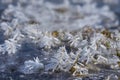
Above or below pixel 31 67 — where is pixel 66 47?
above

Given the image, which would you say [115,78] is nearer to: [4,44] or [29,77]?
[29,77]

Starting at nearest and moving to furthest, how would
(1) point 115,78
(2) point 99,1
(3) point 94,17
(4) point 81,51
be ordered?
(1) point 115,78
(4) point 81,51
(3) point 94,17
(2) point 99,1

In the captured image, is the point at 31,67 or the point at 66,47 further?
the point at 66,47

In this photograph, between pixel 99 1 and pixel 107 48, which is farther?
pixel 99 1

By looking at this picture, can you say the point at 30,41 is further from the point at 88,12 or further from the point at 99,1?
the point at 99,1

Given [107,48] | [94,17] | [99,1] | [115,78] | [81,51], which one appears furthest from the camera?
[99,1]

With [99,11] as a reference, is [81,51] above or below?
below

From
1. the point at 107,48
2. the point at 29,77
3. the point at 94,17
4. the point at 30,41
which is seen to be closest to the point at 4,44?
the point at 30,41

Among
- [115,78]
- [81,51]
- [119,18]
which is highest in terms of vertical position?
[119,18]

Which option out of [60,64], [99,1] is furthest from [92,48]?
[99,1]
